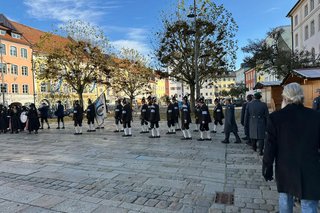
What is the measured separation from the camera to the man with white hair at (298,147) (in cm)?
298

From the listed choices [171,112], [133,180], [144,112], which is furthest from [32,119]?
[133,180]

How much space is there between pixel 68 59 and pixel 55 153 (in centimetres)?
2450

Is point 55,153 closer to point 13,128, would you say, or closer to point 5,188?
point 5,188

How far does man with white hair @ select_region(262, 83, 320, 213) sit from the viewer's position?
117 inches

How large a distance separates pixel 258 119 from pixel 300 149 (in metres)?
5.54

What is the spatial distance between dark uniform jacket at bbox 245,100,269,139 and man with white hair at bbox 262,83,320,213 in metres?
5.34

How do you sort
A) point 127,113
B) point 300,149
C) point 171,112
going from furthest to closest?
point 127,113, point 171,112, point 300,149

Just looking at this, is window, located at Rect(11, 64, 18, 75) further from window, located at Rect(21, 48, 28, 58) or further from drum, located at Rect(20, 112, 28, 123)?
drum, located at Rect(20, 112, 28, 123)

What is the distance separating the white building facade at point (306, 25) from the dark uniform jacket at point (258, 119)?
3195cm

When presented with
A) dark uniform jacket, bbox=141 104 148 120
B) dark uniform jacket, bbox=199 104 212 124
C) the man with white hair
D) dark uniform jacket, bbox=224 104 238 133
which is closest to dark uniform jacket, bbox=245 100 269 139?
dark uniform jacket, bbox=224 104 238 133

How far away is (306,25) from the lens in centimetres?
4325

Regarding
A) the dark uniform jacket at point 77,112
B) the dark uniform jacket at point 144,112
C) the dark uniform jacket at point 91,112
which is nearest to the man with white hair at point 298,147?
the dark uniform jacket at point 144,112

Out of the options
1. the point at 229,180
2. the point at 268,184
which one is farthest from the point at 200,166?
the point at 268,184

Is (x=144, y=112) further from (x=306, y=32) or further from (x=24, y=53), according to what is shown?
(x=24, y=53)
